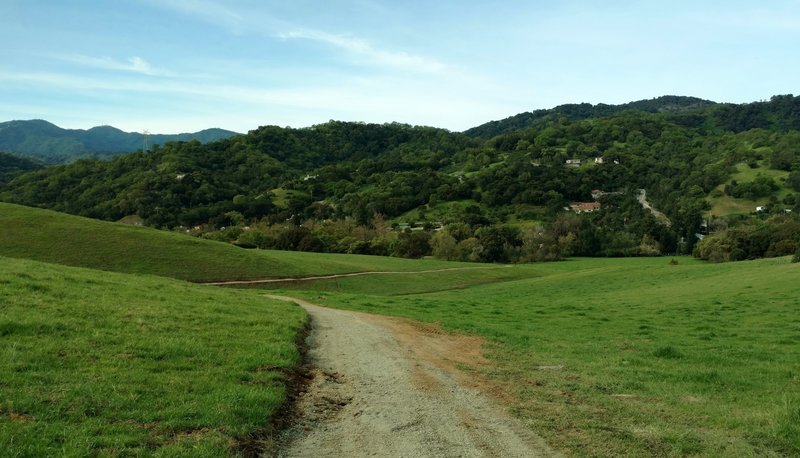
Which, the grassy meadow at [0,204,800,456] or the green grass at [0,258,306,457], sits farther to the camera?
the grassy meadow at [0,204,800,456]

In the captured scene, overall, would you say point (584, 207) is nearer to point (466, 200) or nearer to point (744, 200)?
point (466, 200)

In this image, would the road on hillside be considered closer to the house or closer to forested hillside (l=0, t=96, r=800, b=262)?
forested hillside (l=0, t=96, r=800, b=262)

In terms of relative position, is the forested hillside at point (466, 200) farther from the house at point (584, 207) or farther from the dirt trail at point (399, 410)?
the dirt trail at point (399, 410)

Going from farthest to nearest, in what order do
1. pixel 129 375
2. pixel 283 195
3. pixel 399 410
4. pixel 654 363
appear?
1. pixel 283 195
2. pixel 654 363
3. pixel 129 375
4. pixel 399 410

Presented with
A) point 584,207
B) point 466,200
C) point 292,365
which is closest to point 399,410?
point 292,365

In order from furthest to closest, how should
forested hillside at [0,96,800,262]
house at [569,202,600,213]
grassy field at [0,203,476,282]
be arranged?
house at [569,202,600,213] < forested hillside at [0,96,800,262] < grassy field at [0,203,476,282]

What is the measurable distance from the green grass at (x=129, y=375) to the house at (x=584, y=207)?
14651 cm

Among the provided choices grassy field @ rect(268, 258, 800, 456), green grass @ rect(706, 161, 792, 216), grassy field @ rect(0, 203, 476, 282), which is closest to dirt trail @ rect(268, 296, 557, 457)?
grassy field @ rect(268, 258, 800, 456)

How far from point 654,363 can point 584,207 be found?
15051 centimetres

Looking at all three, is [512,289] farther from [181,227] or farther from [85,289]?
[181,227]

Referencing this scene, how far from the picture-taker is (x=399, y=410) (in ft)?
32.3

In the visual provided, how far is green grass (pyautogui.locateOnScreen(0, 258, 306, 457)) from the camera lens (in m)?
7.36

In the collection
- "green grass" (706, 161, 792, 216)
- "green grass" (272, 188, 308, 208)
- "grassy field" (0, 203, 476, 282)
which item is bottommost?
"grassy field" (0, 203, 476, 282)

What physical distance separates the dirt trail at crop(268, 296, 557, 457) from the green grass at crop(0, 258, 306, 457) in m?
0.85
